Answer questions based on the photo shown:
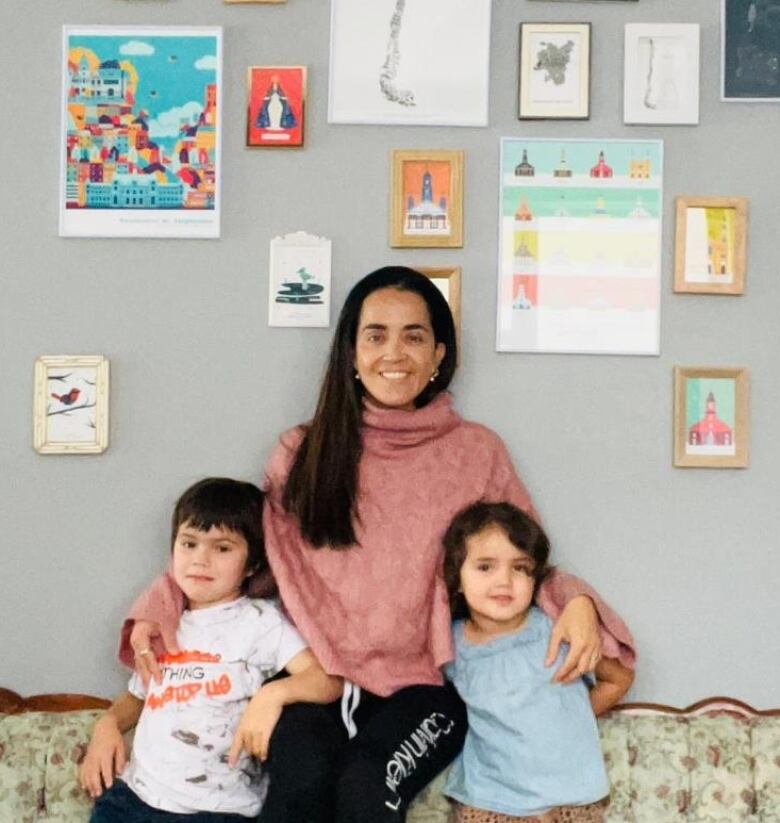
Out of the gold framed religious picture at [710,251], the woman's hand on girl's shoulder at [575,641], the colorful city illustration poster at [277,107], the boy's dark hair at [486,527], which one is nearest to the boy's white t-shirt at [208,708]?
the boy's dark hair at [486,527]

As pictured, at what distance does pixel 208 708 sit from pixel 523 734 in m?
0.54

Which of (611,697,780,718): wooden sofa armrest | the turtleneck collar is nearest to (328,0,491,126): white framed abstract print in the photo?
the turtleneck collar

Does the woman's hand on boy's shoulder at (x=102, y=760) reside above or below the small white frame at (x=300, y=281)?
below

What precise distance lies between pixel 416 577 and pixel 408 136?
2.88 ft

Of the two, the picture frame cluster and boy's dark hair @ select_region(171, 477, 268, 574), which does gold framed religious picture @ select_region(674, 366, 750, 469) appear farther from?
boy's dark hair @ select_region(171, 477, 268, 574)

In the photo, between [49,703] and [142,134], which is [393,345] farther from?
[49,703]

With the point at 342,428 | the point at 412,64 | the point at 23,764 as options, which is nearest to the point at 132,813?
the point at 23,764

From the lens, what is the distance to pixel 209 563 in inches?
75.0

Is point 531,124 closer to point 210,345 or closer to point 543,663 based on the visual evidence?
point 210,345

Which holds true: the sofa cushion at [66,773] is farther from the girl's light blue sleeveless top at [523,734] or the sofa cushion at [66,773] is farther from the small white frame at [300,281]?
the small white frame at [300,281]

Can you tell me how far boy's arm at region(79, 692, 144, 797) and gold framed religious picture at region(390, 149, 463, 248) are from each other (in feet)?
3.41

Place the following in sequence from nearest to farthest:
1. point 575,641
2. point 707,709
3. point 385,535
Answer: point 575,641
point 385,535
point 707,709

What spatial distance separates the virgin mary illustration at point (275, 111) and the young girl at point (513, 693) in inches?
33.6

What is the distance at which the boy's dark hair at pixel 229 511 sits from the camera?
1.93 metres
